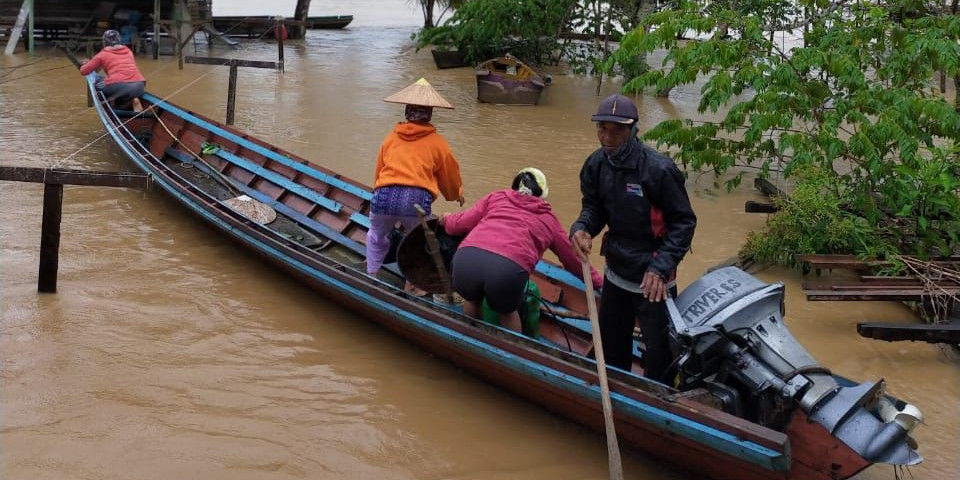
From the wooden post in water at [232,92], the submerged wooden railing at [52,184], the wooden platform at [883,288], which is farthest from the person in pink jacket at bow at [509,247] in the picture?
the wooden post in water at [232,92]

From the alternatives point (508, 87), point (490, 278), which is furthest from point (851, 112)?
point (508, 87)

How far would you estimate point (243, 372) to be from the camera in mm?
4934

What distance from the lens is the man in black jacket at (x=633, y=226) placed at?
11.5 feet

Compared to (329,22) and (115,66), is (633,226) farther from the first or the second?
(329,22)

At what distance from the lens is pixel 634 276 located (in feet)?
12.3

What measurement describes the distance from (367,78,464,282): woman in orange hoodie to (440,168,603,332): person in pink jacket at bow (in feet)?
2.29

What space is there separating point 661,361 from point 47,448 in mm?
3013

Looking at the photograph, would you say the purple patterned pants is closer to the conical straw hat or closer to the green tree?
the conical straw hat

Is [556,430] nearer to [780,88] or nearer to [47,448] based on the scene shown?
[47,448]

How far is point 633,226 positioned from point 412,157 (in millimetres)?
1785

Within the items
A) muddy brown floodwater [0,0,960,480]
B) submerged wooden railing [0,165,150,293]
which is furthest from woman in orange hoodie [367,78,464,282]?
submerged wooden railing [0,165,150,293]

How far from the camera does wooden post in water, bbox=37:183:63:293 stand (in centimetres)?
551

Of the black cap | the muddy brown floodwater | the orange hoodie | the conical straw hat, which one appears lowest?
the muddy brown floodwater

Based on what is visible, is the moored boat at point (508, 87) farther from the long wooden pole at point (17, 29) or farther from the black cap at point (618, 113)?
the black cap at point (618, 113)
